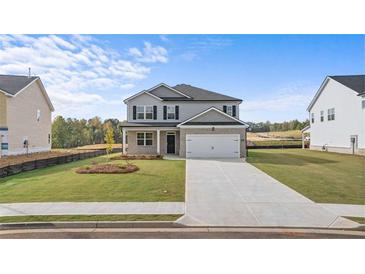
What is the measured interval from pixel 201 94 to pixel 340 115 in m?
13.5

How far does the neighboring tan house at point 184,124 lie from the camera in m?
18.3

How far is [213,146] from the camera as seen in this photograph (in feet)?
60.0

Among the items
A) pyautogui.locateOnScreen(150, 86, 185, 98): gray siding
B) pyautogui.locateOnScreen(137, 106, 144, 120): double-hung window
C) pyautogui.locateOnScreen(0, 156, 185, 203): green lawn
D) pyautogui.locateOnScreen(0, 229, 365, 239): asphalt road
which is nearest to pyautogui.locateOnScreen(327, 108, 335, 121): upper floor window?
pyautogui.locateOnScreen(150, 86, 185, 98): gray siding

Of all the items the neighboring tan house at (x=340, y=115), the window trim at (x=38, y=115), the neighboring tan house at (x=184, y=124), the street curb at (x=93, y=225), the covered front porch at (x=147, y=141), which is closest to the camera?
the street curb at (x=93, y=225)

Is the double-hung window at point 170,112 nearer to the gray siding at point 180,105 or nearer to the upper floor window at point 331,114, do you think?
the gray siding at point 180,105

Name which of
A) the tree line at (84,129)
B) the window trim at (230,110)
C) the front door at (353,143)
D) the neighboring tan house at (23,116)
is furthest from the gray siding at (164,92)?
the front door at (353,143)

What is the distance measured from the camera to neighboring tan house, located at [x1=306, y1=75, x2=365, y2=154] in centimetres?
1948

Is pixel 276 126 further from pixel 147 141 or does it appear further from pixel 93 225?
pixel 93 225

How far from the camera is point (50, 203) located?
6.41 meters

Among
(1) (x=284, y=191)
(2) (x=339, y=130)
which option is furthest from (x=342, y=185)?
(2) (x=339, y=130)

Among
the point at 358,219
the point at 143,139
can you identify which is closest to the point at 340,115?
the point at 143,139

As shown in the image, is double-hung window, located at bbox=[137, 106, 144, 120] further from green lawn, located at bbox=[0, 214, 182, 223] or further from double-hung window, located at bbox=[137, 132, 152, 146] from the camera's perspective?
green lawn, located at bbox=[0, 214, 182, 223]

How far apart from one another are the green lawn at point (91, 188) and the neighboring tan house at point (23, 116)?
19.2ft

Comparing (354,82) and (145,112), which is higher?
(354,82)
